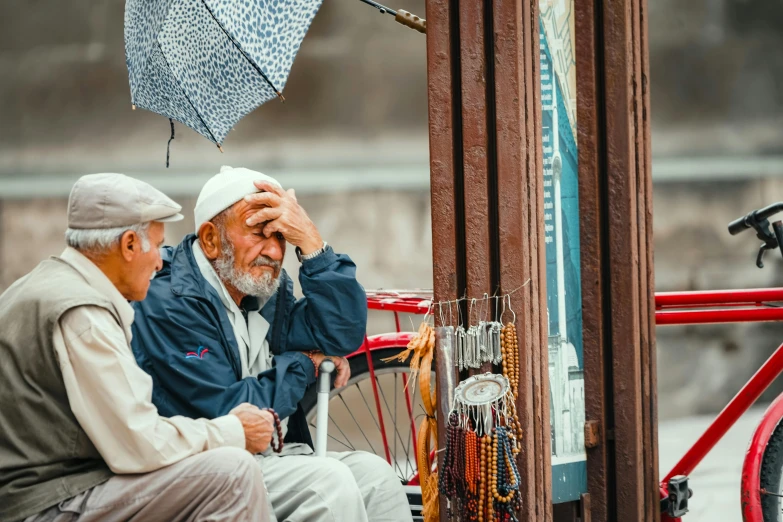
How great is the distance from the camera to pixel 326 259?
2.78 m

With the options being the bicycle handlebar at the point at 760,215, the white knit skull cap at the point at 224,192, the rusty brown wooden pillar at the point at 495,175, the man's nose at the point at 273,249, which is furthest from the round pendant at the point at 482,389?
the bicycle handlebar at the point at 760,215

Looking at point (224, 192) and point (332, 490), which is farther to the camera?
point (224, 192)

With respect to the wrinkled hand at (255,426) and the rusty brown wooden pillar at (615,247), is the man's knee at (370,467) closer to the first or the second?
the wrinkled hand at (255,426)

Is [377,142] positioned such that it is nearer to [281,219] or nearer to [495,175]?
[281,219]

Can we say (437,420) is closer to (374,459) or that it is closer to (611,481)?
(374,459)

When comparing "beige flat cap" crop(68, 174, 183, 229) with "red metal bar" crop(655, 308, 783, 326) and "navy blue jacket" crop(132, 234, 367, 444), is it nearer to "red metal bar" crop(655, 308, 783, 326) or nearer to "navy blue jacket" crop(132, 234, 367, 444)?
"navy blue jacket" crop(132, 234, 367, 444)

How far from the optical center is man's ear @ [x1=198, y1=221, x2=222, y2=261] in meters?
2.78

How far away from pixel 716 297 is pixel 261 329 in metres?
1.58

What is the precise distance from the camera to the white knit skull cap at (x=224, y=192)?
275cm

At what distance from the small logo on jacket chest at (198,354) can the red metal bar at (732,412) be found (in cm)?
169

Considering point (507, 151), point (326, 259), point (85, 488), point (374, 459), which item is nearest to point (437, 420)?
point (374, 459)

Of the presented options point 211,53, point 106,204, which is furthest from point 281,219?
point 211,53

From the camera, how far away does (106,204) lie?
2268 mm

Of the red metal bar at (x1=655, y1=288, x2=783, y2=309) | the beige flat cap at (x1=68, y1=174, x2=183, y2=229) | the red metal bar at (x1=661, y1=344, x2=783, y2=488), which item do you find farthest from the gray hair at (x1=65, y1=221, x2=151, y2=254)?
the red metal bar at (x1=661, y1=344, x2=783, y2=488)
